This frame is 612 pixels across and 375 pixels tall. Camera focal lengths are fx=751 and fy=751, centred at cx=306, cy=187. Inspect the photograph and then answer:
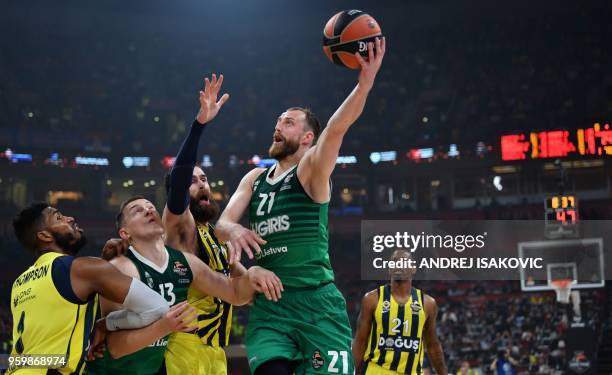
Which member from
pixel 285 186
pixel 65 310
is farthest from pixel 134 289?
pixel 285 186

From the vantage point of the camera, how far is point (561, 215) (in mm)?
19609

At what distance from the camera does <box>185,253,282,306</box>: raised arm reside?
4734 mm

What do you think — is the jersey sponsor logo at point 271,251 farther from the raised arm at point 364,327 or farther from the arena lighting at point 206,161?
the arena lighting at point 206,161

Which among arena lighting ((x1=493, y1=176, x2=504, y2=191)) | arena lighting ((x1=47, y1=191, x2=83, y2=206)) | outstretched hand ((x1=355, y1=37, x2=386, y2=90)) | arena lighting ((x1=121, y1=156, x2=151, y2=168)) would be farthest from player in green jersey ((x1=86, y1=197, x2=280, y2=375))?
arena lighting ((x1=47, y1=191, x2=83, y2=206))

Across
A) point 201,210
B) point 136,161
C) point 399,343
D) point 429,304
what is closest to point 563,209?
point 429,304

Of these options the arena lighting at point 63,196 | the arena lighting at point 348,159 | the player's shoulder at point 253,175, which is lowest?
the player's shoulder at point 253,175

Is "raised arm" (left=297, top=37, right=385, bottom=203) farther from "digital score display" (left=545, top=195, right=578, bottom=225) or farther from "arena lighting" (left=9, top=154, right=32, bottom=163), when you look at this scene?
"arena lighting" (left=9, top=154, right=32, bottom=163)

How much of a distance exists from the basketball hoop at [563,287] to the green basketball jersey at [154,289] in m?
17.8

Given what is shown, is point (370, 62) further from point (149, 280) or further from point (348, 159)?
point (348, 159)

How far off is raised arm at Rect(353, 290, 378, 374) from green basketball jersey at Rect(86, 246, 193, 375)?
3.22 m

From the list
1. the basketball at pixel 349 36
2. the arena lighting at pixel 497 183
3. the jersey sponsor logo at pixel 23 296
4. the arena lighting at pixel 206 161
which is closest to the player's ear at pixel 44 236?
the jersey sponsor logo at pixel 23 296

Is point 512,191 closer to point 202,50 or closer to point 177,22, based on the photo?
point 202,50

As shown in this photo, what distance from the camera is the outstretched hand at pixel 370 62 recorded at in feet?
14.7

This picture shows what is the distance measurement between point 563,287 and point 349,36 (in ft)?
59.7
